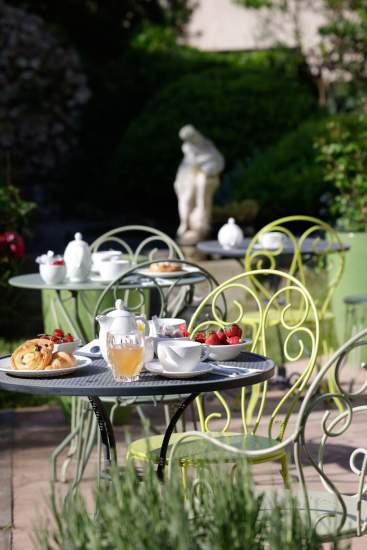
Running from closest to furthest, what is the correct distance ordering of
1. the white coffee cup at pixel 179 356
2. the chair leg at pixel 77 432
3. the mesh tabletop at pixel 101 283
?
the white coffee cup at pixel 179 356 → the chair leg at pixel 77 432 → the mesh tabletop at pixel 101 283

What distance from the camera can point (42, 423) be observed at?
20.1 ft

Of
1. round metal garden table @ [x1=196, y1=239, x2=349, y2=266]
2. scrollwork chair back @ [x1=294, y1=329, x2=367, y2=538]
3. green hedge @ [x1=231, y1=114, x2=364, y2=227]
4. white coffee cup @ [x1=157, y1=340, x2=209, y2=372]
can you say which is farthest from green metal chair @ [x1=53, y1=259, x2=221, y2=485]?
green hedge @ [x1=231, y1=114, x2=364, y2=227]

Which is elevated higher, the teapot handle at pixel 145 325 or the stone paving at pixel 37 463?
the teapot handle at pixel 145 325

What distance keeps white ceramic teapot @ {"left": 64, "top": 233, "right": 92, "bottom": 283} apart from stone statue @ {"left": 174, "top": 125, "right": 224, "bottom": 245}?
4.72 metres

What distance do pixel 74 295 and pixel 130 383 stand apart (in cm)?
202

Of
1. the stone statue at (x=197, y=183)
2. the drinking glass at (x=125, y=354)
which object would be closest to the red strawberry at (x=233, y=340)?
the drinking glass at (x=125, y=354)

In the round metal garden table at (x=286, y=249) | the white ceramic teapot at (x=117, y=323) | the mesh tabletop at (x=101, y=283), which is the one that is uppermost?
the white ceramic teapot at (x=117, y=323)

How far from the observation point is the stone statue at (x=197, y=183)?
1035 cm

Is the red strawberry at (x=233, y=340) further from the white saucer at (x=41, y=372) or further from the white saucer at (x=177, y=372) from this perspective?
the white saucer at (x=41, y=372)

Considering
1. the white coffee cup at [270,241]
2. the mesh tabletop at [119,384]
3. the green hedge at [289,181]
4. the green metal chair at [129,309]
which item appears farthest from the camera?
the green hedge at [289,181]

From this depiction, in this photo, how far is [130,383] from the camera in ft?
10.8

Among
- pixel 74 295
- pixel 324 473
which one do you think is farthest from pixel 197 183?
pixel 324 473

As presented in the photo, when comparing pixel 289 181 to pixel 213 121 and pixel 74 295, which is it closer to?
pixel 213 121

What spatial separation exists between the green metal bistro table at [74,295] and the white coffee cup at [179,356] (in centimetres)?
170
